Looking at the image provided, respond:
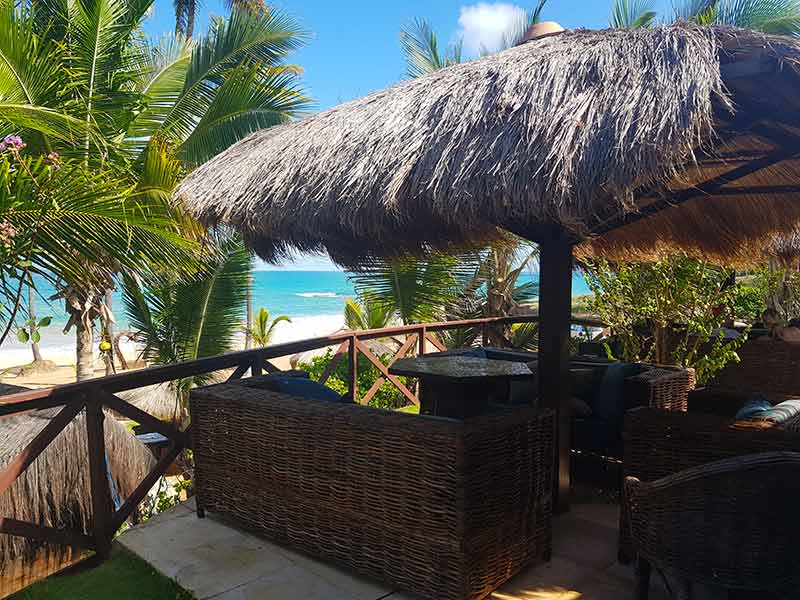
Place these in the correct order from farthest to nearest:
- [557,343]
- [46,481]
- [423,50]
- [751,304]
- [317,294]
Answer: [317,294]
[423,50]
[751,304]
[46,481]
[557,343]

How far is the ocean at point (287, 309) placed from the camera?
27234 millimetres

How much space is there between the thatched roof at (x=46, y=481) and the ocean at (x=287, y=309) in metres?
14.1

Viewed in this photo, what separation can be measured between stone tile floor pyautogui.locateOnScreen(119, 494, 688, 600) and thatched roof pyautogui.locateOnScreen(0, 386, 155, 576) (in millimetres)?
822

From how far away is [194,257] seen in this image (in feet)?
15.7

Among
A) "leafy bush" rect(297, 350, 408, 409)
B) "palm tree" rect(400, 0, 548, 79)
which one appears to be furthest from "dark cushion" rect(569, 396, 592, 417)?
"palm tree" rect(400, 0, 548, 79)

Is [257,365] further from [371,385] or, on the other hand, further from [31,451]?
[371,385]

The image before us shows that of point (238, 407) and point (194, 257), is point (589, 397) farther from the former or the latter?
point (194, 257)

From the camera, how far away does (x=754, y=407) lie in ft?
9.30

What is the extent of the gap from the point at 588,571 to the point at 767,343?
4345mm

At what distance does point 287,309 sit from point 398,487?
40504 millimetres

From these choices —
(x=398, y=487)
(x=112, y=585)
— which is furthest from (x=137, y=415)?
(x=398, y=487)

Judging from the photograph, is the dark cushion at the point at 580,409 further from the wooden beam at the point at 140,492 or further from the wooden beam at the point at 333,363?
the wooden beam at the point at 140,492

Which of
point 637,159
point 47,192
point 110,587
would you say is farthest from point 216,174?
point 637,159

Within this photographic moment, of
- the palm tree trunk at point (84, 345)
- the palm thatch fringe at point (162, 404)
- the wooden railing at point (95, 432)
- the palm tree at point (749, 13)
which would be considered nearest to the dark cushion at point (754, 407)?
the wooden railing at point (95, 432)
